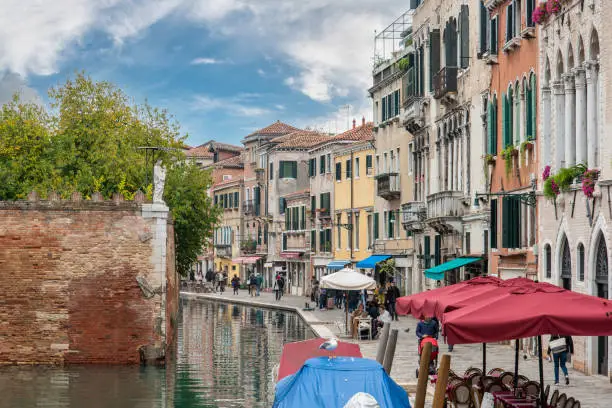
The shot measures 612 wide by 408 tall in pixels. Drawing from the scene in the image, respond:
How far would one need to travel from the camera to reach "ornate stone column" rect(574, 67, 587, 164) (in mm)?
22766

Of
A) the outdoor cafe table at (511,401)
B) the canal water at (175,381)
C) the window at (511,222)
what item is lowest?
the canal water at (175,381)

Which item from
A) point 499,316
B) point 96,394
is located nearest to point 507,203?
point 96,394

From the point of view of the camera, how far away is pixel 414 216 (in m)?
44.3

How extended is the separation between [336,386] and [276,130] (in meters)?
72.4

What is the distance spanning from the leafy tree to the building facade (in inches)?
598

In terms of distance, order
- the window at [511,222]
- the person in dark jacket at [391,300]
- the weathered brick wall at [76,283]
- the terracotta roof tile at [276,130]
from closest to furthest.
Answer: the weathered brick wall at [76,283] < the window at [511,222] < the person in dark jacket at [391,300] < the terracotta roof tile at [276,130]

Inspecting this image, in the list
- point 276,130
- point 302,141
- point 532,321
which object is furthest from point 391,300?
point 276,130

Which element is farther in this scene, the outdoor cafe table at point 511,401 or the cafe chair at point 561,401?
the outdoor cafe table at point 511,401

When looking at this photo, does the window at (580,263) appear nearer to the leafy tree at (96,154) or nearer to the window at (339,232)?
the leafy tree at (96,154)

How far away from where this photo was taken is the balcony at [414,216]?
43.1 m

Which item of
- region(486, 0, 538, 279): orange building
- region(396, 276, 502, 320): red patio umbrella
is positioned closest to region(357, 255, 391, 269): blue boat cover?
region(486, 0, 538, 279): orange building

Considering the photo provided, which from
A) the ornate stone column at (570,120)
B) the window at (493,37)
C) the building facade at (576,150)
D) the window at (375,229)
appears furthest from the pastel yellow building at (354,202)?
the ornate stone column at (570,120)

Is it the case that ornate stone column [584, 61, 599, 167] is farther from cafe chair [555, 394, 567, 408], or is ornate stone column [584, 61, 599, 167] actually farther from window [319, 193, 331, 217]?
window [319, 193, 331, 217]

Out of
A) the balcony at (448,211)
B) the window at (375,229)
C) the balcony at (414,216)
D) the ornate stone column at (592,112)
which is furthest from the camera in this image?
the window at (375,229)
